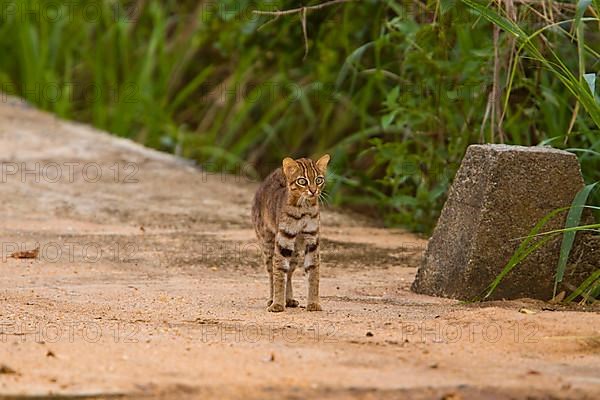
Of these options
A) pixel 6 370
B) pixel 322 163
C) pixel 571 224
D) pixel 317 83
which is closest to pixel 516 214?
pixel 571 224

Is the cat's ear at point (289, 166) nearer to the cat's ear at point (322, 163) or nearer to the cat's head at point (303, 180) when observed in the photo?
the cat's head at point (303, 180)

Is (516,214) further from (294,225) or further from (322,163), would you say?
(294,225)

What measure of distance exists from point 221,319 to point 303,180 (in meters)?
0.78

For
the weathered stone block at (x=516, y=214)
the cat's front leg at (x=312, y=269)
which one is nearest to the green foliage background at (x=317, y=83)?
the weathered stone block at (x=516, y=214)

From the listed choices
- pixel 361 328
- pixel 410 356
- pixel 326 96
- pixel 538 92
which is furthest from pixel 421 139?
pixel 410 356

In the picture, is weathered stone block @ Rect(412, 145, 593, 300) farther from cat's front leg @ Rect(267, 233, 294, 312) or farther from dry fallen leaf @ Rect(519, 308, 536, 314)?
cat's front leg @ Rect(267, 233, 294, 312)

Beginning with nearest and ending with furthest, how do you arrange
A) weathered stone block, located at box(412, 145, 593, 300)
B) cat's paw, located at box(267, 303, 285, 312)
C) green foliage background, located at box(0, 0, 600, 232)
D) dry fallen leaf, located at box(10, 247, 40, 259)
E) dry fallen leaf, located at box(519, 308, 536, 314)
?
dry fallen leaf, located at box(519, 308, 536, 314) → cat's paw, located at box(267, 303, 285, 312) → weathered stone block, located at box(412, 145, 593, 300) → dry fallen leaf, located at box(10, 247, 40, 259) → green foliage background, located at box(0, 0, 600, 232)

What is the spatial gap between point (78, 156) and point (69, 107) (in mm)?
2311

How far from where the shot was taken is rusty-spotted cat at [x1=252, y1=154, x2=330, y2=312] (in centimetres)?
549

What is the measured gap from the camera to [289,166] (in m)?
5.53

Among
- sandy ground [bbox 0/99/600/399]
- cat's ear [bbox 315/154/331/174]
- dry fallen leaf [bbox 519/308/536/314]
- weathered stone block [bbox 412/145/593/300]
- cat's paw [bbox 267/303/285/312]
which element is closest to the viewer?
sandy ground [bbox 0/99/600/399]

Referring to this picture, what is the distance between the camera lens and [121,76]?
43.2ft

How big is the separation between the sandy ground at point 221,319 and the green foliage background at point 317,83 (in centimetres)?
79

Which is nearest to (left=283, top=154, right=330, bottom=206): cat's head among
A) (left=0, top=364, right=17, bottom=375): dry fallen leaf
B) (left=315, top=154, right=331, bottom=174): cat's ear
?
(left=315, top=154, right=331, bottom=174): cat's ear
